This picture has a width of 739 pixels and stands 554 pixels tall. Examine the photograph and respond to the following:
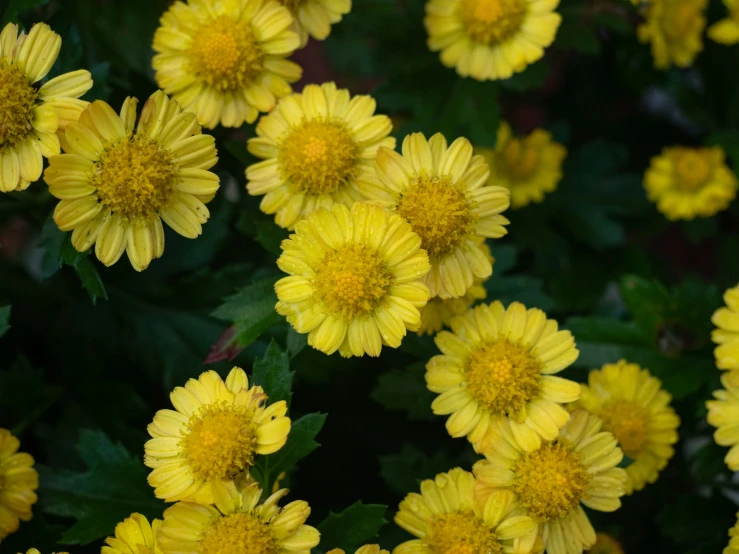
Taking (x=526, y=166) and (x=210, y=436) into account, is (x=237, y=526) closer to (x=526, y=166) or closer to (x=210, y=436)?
(x=210, y=436)

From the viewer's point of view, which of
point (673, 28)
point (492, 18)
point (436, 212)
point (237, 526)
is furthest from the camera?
point (673, 28)

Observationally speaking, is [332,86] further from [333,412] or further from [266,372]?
[333,412]

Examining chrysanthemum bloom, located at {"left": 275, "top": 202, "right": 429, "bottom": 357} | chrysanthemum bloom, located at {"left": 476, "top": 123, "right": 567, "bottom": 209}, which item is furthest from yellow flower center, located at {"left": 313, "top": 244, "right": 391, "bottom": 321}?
chrysanthemum bloom, located at {"left": 476, "top": 123, "right": 567, "bottom": 209}

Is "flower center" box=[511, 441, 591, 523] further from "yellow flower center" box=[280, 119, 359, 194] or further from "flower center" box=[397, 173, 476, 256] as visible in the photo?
"yellow flower center" box=[280, 119, 359, 194]

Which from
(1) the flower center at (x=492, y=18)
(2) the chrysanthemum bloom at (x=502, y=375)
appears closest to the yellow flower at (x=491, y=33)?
(1) the flower center at (x=492, y=18)

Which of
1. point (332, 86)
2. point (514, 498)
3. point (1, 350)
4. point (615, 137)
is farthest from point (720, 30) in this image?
point (1, 350)

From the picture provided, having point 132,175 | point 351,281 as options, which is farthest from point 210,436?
point 132,175
